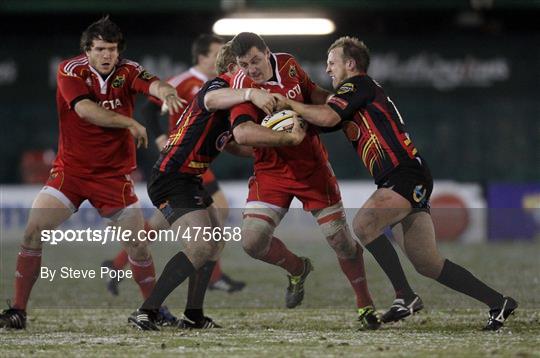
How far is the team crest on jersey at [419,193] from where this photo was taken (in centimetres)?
789

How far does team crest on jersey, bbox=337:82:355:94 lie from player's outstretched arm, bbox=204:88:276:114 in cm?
50

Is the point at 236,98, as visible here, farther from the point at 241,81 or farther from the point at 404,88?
the point at 404,88

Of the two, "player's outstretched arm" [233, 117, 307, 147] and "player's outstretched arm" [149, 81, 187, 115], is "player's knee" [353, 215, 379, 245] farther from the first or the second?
"player's outstretched arm" [149, 81, 187, 115]

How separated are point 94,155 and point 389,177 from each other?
2.13 meters

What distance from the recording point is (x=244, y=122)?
25.4 ft

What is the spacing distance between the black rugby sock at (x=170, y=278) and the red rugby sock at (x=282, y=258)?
631mm

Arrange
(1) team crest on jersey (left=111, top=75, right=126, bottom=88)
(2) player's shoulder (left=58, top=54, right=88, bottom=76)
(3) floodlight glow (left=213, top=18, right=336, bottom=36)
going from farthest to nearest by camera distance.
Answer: (3) floodlight glow (left=213, top=18, right=336, bottom=36)
(1) team crest on jersey (left=111, top=75, right=126, bottom=88)
(2) player's shoulder (left=58, top=54, right=88, bottom=76)

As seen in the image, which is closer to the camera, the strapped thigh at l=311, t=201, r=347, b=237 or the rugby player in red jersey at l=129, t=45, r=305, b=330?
the rugby player in red jersey at l=129, t=45, r=305, b=330

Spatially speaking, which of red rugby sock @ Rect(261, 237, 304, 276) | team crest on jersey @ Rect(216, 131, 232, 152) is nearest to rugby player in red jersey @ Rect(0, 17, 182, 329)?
team crest on jersey @ Rect(216, 131, 232, 152)

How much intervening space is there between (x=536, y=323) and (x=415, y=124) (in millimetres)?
13164

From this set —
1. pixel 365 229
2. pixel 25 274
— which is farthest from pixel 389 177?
pixel 25 274

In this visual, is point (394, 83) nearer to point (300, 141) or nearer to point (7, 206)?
point (7, 206)

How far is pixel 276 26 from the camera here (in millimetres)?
20781

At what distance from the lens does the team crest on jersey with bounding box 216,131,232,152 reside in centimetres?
817
